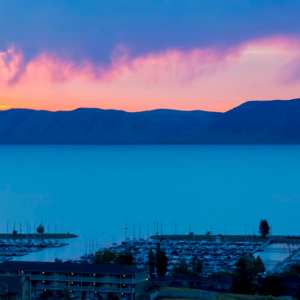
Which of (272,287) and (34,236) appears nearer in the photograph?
(272,287)

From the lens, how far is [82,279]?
15.0m

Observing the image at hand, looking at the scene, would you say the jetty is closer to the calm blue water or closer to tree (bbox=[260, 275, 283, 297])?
the calm blue water

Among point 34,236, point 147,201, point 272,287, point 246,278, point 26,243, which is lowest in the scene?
point 272,287

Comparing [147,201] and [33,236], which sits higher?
[147,201]

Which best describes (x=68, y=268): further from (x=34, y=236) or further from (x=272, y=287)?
(x=34, y=236)

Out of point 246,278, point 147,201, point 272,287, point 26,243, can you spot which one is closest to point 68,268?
point 246,278

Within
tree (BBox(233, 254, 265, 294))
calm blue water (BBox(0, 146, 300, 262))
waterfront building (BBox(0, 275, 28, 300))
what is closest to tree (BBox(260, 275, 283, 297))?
tree (BBox(233, 254, 265, 294))

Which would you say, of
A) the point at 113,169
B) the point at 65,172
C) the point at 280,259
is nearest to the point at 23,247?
the point at 280,259

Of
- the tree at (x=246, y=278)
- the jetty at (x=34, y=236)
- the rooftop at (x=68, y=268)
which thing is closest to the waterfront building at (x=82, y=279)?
the rooftop at (x=68, y=268)

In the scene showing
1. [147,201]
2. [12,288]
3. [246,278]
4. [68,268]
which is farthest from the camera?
[147,201]

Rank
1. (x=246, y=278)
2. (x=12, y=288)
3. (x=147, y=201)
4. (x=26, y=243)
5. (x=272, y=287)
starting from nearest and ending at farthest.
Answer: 1. (x=12, y=288)
2. (x=272, y=287)
3. (x=246, y=278)
4. (x=26, y=243)
5. (x=147, y=201)

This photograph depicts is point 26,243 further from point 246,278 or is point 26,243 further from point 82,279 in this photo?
point 246,278

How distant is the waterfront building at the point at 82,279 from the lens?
14484 millimetres

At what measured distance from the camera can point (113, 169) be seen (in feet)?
276
